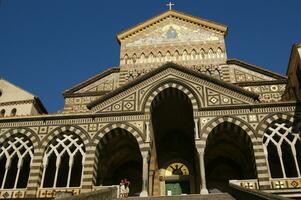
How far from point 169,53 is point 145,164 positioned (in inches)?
515

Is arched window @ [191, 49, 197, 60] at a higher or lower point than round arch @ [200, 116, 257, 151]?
higher

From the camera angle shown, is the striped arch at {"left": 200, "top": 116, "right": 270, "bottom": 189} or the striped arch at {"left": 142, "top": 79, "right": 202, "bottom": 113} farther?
the striped arch at {"left": 142, "top": 79, "right": 202, "bottom": 113}

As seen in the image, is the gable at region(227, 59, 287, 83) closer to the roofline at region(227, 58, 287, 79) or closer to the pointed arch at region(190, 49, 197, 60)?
the roofline at region(227, 58, 287, 79)

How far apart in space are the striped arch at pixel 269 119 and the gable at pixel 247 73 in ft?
26.4

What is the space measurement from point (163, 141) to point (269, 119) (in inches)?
300

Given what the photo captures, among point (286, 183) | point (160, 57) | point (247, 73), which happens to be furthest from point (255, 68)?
point (286, 183)

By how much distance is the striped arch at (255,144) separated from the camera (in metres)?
17.5

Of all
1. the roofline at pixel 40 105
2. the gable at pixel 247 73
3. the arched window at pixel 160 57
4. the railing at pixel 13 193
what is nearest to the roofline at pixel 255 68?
the gable at pixel 247 73

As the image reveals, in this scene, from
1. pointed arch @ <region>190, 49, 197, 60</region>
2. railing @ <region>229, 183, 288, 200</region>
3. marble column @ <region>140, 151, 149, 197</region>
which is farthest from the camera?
pointed arch @ <region>190, 49, 197, 60</region>

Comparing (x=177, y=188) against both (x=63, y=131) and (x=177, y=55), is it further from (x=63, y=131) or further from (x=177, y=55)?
(x=177, y=55)

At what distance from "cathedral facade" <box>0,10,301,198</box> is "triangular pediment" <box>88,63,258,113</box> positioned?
0.20 ft

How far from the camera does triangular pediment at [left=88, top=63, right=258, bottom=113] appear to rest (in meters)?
20.4

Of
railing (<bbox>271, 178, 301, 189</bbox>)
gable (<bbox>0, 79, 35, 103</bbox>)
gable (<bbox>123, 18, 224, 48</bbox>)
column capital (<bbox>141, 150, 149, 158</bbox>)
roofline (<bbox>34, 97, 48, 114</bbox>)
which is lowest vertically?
railing (<bbox>271, 178, 301, 189</bbox>)

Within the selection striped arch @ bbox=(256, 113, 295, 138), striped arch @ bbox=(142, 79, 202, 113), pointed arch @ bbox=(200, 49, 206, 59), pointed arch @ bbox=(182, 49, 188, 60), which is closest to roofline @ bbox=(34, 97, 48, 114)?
striped arch @ bbox=(142, 79, 202, 113)
